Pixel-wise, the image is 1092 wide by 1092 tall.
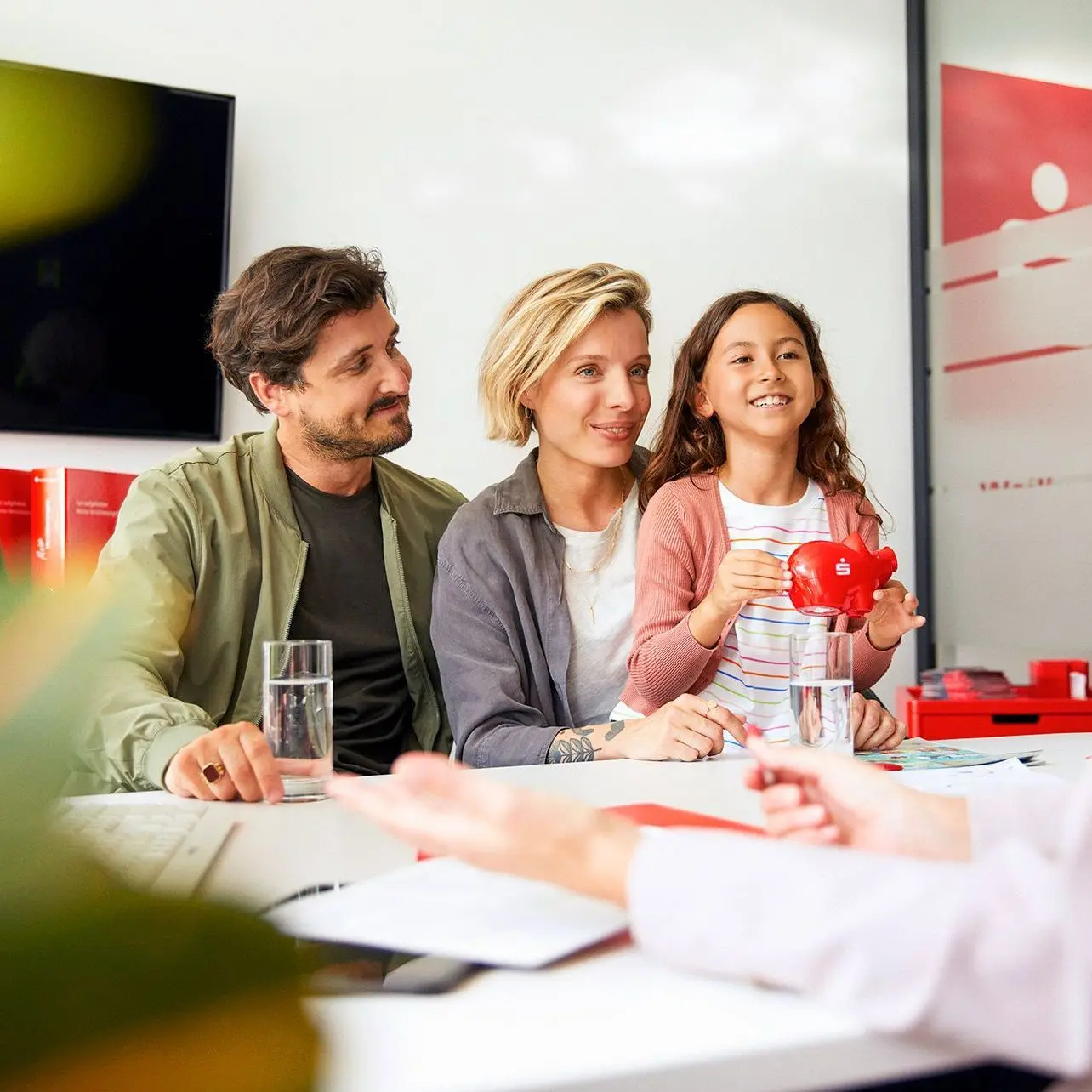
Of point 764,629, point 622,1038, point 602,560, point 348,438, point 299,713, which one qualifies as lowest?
point 622,1038

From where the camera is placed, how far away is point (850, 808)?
0.76 meters

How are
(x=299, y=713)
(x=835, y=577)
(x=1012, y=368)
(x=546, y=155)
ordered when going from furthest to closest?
(x=1012, y=368) < (x=546, y=155) < (x=835, y=577) < (x=299, y=713)

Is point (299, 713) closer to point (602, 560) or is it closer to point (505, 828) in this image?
point (505, 828)

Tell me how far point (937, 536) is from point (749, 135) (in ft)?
4.78

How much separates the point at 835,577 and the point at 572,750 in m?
0.41

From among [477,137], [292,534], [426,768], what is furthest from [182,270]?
[426,768]

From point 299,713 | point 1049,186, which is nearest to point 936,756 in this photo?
point 299,713

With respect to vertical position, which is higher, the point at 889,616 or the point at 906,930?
the point at 889,616

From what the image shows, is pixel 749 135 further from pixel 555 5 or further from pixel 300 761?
pixel 300 761

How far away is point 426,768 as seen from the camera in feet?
2.00

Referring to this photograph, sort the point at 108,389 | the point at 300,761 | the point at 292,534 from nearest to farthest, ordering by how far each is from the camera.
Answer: the point at 300,761
the point at 292,534
the point at 108,389

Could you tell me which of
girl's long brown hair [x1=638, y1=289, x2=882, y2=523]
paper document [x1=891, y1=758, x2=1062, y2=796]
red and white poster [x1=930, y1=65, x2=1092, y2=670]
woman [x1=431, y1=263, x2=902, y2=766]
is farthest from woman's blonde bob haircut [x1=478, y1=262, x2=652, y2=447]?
red and white poster [x1=930, y1=65, x2=1092, y2=670]

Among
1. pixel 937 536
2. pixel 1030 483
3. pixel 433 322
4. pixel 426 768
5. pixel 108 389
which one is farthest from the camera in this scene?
pixel 937 536

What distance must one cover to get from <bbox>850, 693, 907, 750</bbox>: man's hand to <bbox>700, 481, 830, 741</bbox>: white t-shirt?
0.22 m
